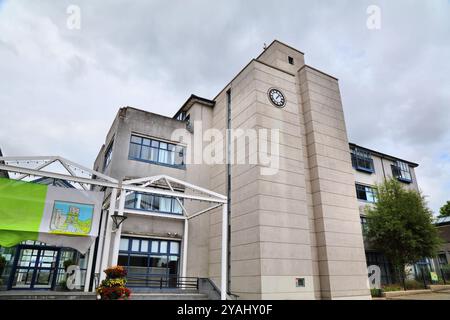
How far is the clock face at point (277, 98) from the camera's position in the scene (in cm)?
1667

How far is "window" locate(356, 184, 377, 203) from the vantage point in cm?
2533

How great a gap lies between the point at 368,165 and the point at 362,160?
912mm

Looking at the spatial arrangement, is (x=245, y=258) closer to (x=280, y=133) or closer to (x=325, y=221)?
(x=325, y=221)

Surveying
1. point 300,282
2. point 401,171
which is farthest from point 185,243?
point 401,171

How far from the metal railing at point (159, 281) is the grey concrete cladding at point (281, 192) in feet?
2.03

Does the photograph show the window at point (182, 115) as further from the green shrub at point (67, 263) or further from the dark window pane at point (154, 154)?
the green shrub at point (67, 263)

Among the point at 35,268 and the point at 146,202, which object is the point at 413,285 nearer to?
the point at 146,202

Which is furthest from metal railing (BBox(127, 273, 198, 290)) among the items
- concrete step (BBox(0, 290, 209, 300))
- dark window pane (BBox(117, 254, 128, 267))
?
concrete step (BBox(0, 290, 209, 300))

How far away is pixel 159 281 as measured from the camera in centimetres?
1475

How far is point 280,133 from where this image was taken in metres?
16.2

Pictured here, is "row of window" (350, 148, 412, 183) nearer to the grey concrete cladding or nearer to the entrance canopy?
the grey concrete cladding

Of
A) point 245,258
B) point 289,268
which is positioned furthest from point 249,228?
point 289,268

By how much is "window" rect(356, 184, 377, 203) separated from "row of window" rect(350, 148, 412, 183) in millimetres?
1537

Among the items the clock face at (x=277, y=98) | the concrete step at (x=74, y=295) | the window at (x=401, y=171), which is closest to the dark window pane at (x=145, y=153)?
the concrete step at (x=74, y=295)
